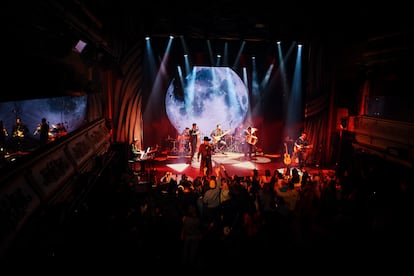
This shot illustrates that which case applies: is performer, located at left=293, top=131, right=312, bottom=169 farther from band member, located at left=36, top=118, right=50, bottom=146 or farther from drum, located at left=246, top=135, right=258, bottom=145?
band member, located at left=36, top=118, right=50, bottom=146

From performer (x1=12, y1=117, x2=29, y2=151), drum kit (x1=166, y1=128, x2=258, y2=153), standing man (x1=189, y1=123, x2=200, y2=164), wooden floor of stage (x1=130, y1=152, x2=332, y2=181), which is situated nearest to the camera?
performer (x1=12, y1=117, x2=29, y2=151)

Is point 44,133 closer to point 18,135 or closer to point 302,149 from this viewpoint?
point 18,135

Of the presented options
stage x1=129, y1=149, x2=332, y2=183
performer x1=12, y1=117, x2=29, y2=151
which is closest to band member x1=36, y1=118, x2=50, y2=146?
performer x1=12, y1=117, x2=29, y2=151

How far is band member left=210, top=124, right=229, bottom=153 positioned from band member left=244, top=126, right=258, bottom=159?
4.31 feet

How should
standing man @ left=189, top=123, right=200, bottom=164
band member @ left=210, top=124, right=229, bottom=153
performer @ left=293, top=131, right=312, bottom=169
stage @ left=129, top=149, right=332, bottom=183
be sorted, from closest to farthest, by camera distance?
1. stage @ left=129, top=149, right=332, bottom=183
2. performer @ left=293, top=131, right=312, bottom=169
3. standing man @ left=189, top=123, right=200, bottom=164
4. band member @ left=210, top=124, right=229, bottom=153

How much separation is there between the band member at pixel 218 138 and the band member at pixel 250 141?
131 centimetres

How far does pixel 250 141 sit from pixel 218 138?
1.77 m

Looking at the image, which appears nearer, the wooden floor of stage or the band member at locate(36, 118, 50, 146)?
the band member at locate(36, 118, 50, 146)

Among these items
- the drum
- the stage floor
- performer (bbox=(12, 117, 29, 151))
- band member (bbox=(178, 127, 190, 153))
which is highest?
performer (bbox=(12, 117, 29, 151))

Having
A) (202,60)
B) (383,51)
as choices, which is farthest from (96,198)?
(383,51)

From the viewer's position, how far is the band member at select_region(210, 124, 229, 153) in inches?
584

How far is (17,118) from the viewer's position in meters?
10.1

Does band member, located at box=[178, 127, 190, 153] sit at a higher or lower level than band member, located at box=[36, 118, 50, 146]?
lower

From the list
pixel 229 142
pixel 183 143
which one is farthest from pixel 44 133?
pixel 229 142
